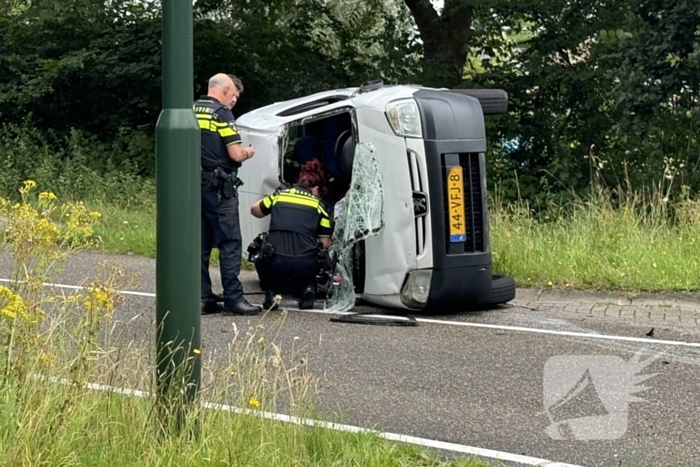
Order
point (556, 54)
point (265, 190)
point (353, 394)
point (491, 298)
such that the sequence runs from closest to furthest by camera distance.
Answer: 1. point (353, 394)
2. point (491, 298)
3. point (265, 190)
4. point (556, 54)

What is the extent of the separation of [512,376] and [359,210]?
2319 mm

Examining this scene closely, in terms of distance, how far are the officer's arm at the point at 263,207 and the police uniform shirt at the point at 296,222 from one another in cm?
2

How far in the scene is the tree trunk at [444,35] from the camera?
58.9 feet

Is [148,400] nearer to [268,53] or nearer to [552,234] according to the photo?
[552,234]

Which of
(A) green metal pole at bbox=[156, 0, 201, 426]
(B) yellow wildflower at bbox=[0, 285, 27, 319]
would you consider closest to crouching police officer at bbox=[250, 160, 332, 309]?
(B) yellow wildflower at bbox=[0, 285, 27, 319]

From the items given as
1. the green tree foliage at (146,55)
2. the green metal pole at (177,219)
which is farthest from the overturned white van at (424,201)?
the green tree foliage at (146,55)

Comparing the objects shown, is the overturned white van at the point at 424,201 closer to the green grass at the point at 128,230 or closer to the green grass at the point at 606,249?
the green grass at the point at 606,249

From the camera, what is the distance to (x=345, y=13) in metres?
20.2

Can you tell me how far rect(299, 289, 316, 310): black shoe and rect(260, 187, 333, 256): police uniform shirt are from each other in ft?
1.19

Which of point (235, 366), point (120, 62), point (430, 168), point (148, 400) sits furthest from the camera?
point (120, 62)

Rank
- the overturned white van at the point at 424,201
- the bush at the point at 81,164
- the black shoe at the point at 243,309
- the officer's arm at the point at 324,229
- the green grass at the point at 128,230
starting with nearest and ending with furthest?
1. the overturned white van at the point at 424,201
2. the black shoe at the point at 243,309
3. the officer's arm at the point at 324,229
4. the green grass at the point at 128,230
5. the bush at the point at 81,164

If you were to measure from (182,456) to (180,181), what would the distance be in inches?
42.7

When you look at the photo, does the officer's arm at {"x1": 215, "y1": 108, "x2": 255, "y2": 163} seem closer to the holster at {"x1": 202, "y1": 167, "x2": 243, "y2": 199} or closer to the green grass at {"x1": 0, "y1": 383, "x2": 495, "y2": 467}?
the holster at {"x1": 202, "y1": 167, "x2": 243, "y2": 199}

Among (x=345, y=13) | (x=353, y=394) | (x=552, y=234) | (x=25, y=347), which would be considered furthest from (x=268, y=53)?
(x=25, y=347)
